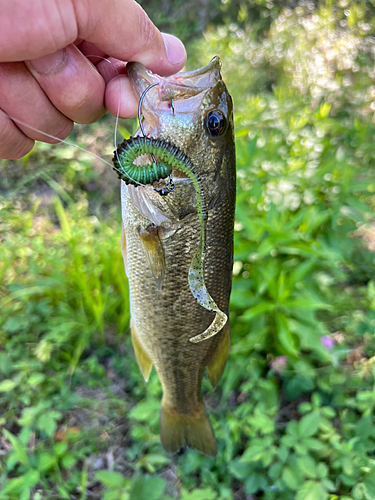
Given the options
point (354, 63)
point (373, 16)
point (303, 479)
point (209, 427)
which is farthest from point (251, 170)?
point (373, 16)

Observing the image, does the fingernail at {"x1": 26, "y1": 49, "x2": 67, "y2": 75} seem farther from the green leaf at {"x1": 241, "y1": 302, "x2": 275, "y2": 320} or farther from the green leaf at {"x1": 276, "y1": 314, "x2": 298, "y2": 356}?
the green leaf at {"x1": 276, "y1": 314, "x2": 298, "y2": 356}

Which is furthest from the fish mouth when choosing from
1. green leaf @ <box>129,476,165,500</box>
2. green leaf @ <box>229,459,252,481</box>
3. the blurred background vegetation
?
green leaf @ <box>229,459,252,481</box>

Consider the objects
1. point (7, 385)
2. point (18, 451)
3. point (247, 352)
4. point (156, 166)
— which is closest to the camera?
point (156, 166)

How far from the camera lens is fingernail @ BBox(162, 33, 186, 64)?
1355mm

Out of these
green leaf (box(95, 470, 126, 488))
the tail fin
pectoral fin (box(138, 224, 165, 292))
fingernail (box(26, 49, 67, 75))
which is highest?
fingernail (box(26, 49, 67, 75))

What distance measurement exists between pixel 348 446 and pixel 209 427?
723 millimetres

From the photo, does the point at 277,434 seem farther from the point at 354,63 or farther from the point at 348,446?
the point at 354,63

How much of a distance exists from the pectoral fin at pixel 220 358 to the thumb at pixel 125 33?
1.09m

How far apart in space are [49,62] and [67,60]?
6 centimetres

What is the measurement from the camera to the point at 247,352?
2.26 m

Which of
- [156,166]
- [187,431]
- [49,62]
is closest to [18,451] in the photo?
[187,431]

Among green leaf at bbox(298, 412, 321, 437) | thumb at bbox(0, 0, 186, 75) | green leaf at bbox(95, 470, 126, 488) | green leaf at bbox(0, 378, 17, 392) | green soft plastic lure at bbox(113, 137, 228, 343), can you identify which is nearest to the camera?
green soft plastic lure at bbox(113, 137, 228, 343)

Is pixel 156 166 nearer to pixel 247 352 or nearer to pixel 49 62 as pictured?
pixel 49 62

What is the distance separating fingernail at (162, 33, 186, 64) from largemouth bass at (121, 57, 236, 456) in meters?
0.22
